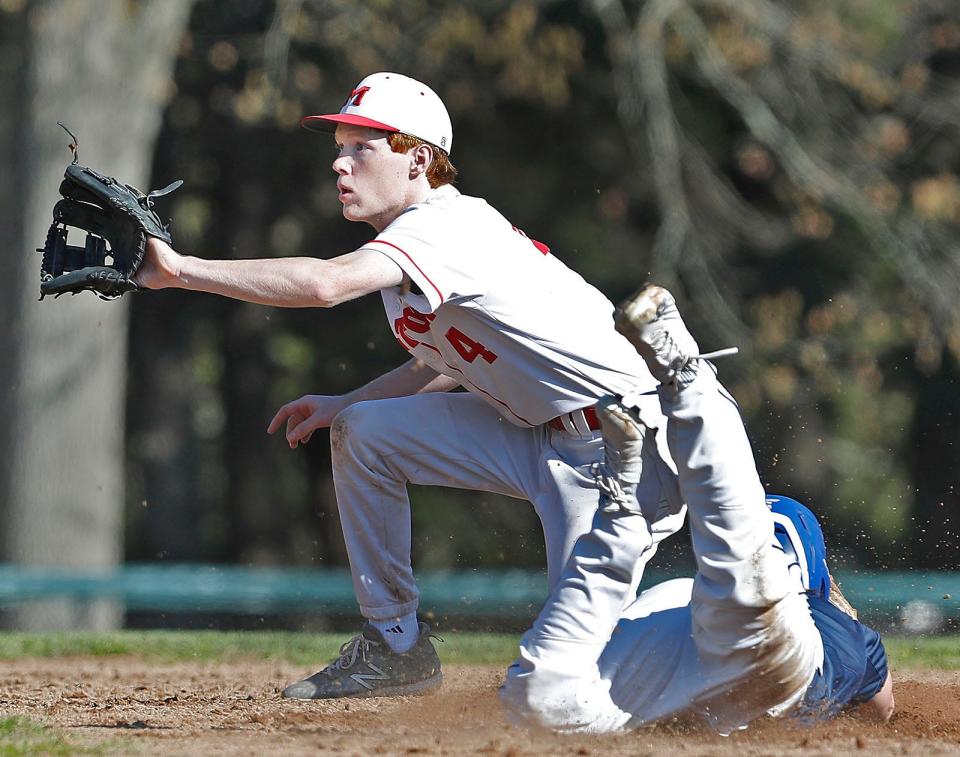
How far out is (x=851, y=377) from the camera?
1526cm

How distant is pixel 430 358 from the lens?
514 centimetres

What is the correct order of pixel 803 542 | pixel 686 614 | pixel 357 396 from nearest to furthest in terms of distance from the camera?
pixel 686 614 → pixel 803 542 → pixel 357 396

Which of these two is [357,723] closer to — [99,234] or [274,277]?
[274,277]

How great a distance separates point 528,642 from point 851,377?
38.4 ft

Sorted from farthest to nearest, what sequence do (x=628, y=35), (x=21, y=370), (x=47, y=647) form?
(x=628, y=35), (x=21, y=370), (x=47, y=647)

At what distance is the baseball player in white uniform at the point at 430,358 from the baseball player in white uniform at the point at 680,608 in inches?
9.9

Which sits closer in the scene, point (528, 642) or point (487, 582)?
point (528, 642)

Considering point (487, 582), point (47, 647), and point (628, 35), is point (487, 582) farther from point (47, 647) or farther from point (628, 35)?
point (628, 35)

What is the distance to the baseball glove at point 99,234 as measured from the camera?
445cm

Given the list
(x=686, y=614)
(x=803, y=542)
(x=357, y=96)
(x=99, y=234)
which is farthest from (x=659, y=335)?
(x=99, y=234)

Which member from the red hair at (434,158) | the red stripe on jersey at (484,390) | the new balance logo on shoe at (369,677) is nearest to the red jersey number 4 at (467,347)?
the red stripe on jersey at (484,390)

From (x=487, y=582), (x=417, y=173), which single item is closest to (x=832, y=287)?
(x=487, y=582)

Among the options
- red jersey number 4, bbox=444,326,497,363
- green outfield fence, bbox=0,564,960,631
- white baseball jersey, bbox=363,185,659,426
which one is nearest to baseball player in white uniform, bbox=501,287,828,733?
white baseball jersey, bbox=363,185,659,426

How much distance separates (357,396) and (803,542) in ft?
5.89
